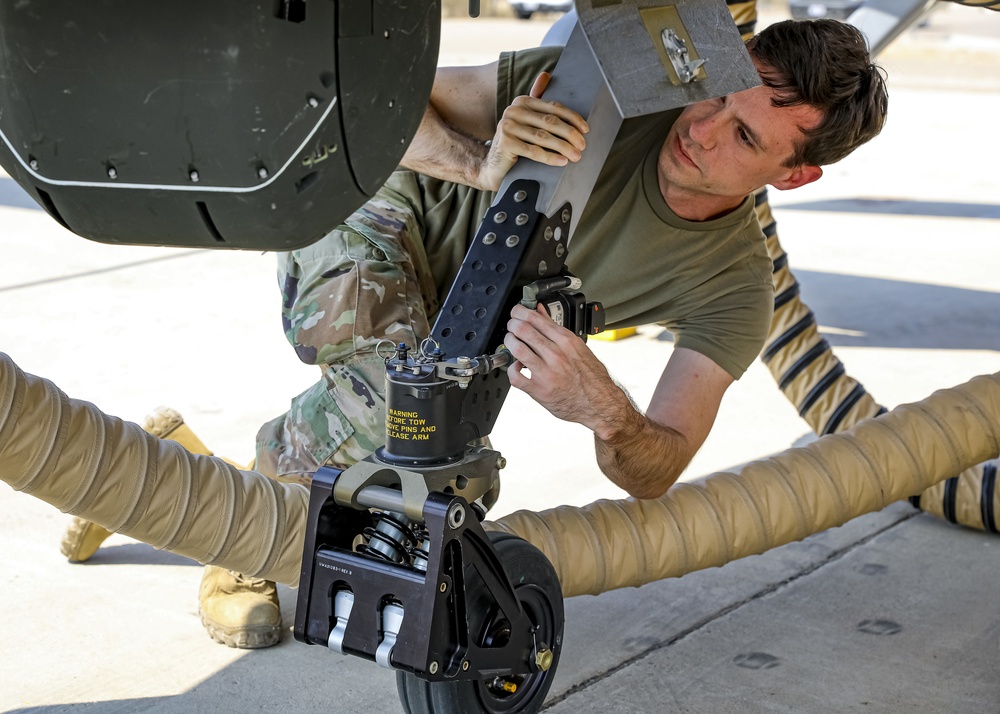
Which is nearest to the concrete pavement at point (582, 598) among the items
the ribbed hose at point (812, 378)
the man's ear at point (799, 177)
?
the ribbed hose at point (812, 378)

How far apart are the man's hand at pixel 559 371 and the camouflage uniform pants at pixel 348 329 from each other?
43 centimetres

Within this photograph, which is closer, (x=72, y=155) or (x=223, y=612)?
(x=72, y=155)

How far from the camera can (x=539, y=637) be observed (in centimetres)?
175

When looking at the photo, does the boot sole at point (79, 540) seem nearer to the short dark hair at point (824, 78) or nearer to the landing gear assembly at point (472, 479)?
the landing gear assembly at point (472, 479)

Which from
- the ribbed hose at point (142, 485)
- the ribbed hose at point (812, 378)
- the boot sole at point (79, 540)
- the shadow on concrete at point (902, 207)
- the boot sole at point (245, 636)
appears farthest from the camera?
the shadow on concrete at point (902, 207)

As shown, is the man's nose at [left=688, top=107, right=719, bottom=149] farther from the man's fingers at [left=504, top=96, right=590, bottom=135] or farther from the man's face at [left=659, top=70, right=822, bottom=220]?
the man's fingers at [left=504, top=96, right=590, bottom=135]

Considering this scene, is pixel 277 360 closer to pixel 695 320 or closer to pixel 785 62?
pixel 695 320

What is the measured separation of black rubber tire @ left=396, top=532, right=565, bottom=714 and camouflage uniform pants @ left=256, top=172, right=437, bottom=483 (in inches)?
18.8

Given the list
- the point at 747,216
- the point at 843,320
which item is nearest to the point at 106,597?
the point at 747,216

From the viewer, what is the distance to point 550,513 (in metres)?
2.10

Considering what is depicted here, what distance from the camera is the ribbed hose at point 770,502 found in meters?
2.06

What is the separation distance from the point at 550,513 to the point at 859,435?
28.0 inches

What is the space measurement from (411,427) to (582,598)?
1043 mm

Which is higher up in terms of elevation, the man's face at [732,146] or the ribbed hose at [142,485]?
the man's face at [732,146]
